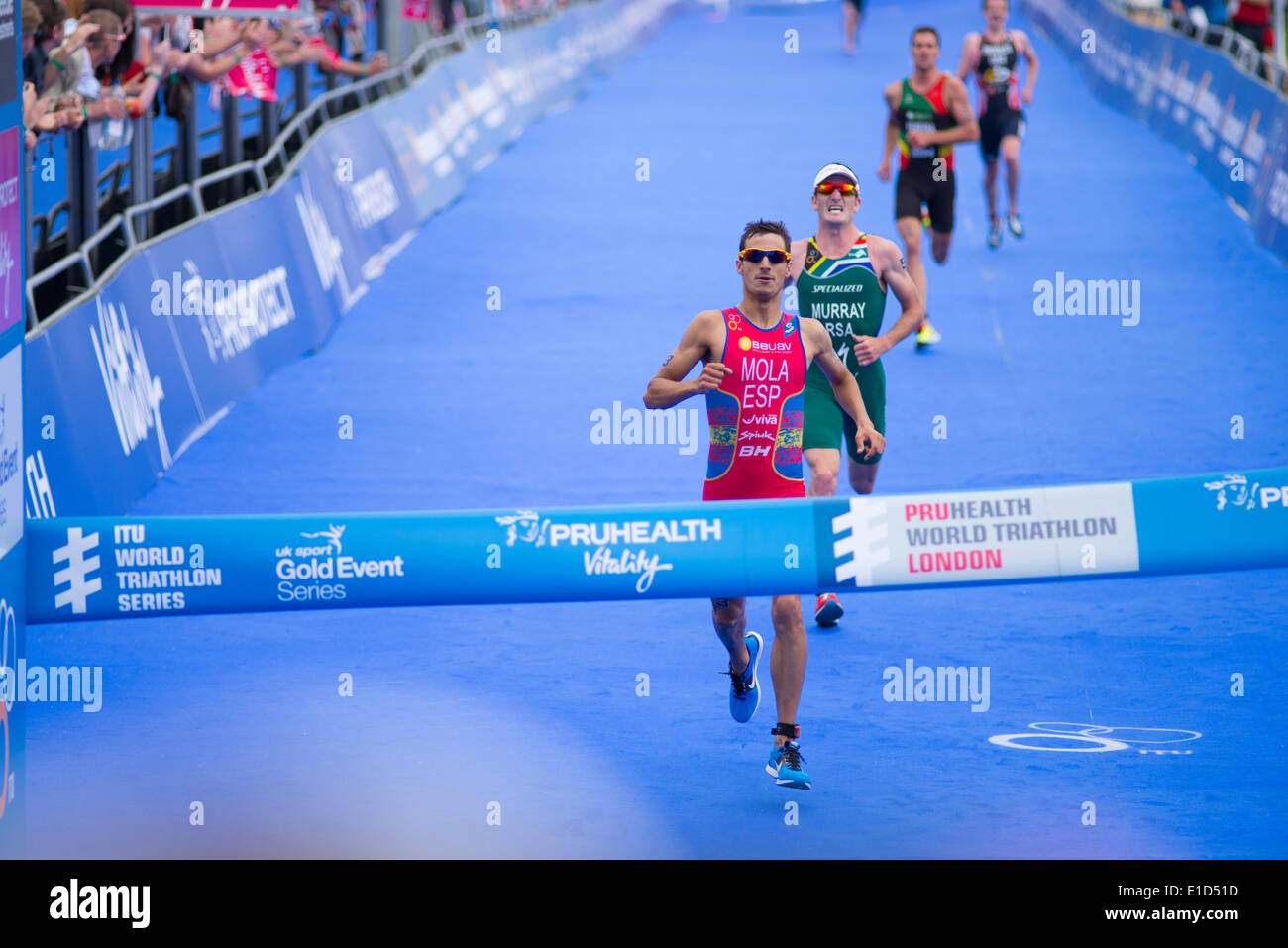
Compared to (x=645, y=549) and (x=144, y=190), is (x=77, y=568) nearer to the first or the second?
(x=645, y=549)

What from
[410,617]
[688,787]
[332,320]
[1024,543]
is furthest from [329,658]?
[332,320]

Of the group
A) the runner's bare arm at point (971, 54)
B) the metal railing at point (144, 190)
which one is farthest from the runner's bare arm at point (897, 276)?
the runner's bare arm at point (971, 54)

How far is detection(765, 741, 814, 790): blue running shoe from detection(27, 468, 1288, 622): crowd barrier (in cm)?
83

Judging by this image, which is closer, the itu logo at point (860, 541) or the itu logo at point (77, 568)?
the itu logo at point (77, 568)

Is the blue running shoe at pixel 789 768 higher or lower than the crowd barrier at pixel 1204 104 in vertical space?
higher

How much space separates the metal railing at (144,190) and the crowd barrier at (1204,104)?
9.91 metres

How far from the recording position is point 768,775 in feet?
24.7

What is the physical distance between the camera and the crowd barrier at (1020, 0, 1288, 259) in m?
19.5

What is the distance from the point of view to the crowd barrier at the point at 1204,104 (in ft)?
64.0

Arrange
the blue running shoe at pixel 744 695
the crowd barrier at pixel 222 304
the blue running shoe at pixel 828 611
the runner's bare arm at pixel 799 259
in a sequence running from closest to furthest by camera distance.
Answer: the blue running shoe at pixel 744 695 < the runner's bare arm at pixel 799 259 < the blue running shoe at pixel 828 611 < the crowd barrier at pixel 222 304

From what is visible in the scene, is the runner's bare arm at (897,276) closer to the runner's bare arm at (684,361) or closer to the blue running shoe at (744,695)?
the runner's bare arm at (684,361)

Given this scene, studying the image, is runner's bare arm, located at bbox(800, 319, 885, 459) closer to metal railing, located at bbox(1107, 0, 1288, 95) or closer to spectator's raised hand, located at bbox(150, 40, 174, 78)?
spectator's raised hand, located at bbox(150, 40, 174, 78)
